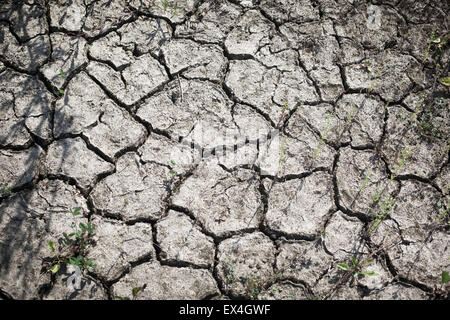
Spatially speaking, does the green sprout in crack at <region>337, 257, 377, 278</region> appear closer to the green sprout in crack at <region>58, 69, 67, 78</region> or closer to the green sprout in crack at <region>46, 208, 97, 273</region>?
the green sprout in crack at <region>46, 208, 97, 273</region>

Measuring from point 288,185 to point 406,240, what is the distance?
84cm

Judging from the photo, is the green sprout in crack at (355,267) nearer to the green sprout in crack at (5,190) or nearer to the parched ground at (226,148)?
the parched ground at (226,148)

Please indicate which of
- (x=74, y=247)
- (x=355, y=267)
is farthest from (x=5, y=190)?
(x=355, y=267)

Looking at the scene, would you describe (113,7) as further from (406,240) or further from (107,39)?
(406,240)

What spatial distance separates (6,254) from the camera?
2.08 meters

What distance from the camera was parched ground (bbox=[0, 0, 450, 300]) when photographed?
2092 mm

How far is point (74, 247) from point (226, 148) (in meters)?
1.19

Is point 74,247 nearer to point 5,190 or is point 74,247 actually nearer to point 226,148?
point 5,190

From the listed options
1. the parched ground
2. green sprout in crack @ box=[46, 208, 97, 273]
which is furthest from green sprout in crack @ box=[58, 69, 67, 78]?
green sprout in crack @ box=[46, 208, 97, 273]

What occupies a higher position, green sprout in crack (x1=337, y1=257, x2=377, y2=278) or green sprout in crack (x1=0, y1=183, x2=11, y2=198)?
green sprout in crack (x1=0, y1=183, x2=11, y2=198)

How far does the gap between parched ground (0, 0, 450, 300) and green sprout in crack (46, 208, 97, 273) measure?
0.01 m

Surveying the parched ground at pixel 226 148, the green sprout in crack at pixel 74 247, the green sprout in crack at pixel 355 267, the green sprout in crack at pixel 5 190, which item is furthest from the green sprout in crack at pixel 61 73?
the green sprout in crack at pixel 355 267

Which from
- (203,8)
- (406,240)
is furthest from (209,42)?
(406,240)

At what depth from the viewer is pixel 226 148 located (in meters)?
2.40
